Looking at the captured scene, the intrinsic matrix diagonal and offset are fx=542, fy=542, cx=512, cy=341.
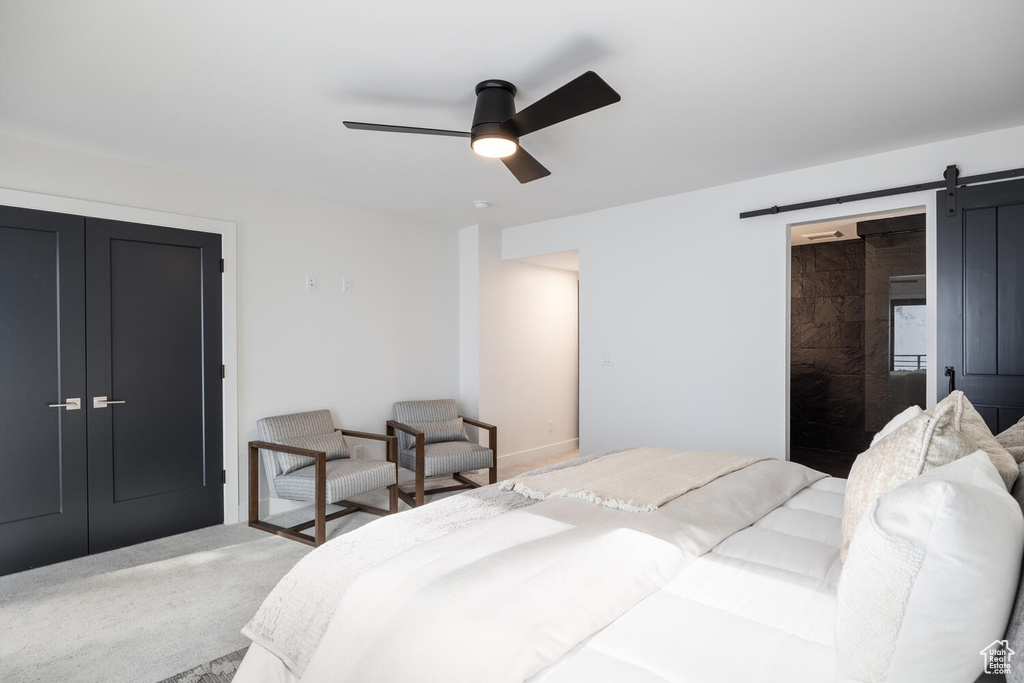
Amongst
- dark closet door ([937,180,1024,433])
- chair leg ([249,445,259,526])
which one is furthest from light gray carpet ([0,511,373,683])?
dark closet door ([937,180,1024,433])

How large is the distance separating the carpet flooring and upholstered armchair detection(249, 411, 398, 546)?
243mm

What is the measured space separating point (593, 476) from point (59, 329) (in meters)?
3.22

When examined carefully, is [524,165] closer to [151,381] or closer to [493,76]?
[493,76]

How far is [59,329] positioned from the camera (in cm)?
320

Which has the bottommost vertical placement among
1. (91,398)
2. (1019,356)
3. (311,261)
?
(91,398)

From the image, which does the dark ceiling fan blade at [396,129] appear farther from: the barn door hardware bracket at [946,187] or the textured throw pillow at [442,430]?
the textured throw pillow at [442,430]

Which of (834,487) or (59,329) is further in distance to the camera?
(59,329)

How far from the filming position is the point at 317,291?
4.38 metres

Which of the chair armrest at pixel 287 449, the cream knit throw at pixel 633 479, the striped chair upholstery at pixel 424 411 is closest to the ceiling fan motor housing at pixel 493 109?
the cream knit throw at pixel 633 479

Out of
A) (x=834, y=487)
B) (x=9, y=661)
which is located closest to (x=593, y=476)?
(x=834, y=487)

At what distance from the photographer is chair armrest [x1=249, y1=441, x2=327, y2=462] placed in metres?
3.39

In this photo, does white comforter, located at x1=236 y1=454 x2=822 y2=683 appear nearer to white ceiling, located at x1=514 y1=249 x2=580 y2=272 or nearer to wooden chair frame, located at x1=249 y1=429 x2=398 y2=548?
wooden chair frame, located at x1=249 y1=429 x2=398 y2=548

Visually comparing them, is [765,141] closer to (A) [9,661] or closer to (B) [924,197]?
(B) [924,197]

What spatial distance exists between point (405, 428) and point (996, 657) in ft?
12.9
